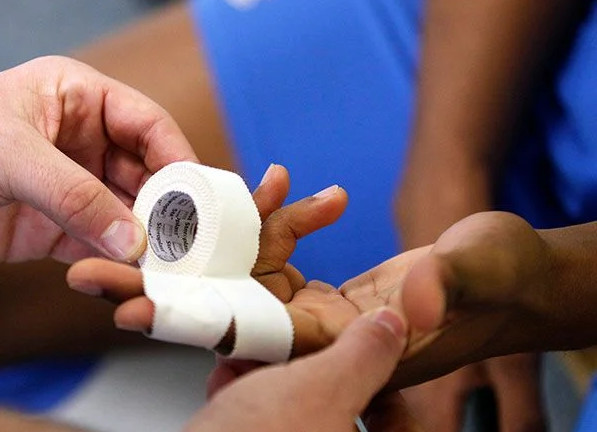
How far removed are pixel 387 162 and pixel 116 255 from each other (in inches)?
13.2

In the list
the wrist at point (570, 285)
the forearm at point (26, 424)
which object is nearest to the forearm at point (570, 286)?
the wrist at point (570, 285)

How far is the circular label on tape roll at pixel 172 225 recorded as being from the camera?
21.7 inches

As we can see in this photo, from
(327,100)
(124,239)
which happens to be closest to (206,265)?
(124,239)

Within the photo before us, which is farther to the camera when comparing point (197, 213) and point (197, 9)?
point (197, 9)

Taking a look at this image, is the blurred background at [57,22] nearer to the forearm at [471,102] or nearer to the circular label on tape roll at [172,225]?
the forearm at [471,102]

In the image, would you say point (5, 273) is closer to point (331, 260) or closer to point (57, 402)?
point (57, 402)

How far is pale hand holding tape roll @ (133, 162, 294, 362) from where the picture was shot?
44cm

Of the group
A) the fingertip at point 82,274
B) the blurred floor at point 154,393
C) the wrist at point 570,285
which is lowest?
the blurred floor at point 154,393

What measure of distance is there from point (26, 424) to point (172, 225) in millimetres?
200

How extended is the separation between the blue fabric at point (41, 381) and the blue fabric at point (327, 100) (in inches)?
10.2

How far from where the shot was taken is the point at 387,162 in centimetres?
80

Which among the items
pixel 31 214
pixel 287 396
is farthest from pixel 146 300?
pixel 31 214

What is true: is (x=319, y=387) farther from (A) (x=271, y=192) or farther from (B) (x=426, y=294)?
(A) (x=271, y=192)

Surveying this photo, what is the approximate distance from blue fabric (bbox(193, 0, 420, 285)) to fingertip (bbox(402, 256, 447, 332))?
0.33 m
